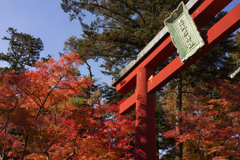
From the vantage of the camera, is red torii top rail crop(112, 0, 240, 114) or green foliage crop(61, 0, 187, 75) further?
green foliage crop(61, 0, 187, 75)

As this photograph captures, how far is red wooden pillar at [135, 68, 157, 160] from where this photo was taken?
4.54 meters

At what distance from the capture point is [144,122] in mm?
4793

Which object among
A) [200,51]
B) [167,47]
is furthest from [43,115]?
[200,51]

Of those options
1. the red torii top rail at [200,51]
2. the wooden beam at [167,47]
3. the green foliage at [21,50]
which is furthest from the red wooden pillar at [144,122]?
the green foliage at [21,50]

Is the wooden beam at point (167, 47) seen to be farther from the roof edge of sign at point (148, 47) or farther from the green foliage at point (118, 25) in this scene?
the green foliage at point (118, 25)

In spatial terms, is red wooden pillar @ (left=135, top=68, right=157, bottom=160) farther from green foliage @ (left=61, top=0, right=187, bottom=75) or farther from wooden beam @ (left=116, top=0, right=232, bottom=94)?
green foliage @ (left=61, top=0, right=187, bottom=75)

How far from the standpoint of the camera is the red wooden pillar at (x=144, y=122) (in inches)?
179

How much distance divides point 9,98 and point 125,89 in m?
3.60

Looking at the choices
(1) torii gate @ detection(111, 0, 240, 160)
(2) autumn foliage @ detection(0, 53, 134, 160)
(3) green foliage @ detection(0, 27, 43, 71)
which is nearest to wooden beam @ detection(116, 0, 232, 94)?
(1) torii gate @ detection(111, 0, 240, 160)

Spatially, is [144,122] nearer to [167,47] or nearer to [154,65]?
[154,65]

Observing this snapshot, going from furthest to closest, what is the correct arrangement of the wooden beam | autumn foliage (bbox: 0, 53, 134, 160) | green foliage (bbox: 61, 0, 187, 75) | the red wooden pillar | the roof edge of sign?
green foliage (bbox: 61, 0, 187, 75), autumn foliage (bbox: 0, 53, 134, 160), the red wooden pillar, the roof edge of sign, the wooden beam

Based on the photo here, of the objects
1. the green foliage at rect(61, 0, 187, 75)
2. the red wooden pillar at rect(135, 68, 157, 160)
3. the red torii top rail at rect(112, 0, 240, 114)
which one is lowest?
the red wooden pillar at rect(135, 68, 157, 160)

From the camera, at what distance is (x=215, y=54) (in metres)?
9.13

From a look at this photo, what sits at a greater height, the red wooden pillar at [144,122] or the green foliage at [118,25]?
the green foliage at [118,25]
